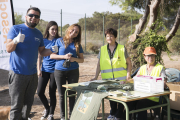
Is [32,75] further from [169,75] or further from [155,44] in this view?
[155,44]

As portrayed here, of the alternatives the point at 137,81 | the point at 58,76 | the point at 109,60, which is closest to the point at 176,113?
the point at 137,81

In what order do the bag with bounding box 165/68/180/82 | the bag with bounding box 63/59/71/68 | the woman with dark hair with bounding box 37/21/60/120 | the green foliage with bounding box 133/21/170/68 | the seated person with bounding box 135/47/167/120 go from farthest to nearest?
the green foliage with bounding box 133/21/170/68
the bag with bounding box 165/68/180/82
the woman with dark hair with bounding box 37/21/60/120
the bag with bounding box 63/59/71/68
the seated person with bounding box 135/47/167/120

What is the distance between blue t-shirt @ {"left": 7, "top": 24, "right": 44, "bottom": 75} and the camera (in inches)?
115

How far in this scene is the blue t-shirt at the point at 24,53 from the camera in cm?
292

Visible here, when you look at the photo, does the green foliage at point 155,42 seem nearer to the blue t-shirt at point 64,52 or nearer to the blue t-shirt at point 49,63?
the blue t-shirt at point 64,52

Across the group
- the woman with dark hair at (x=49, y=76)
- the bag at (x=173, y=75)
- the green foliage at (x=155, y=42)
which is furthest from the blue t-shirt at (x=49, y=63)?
the green foliage at (x=155, y=42)

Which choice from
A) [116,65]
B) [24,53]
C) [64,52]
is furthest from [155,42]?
[24,53]

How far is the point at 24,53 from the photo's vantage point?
2949 mm

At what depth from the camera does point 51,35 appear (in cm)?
418

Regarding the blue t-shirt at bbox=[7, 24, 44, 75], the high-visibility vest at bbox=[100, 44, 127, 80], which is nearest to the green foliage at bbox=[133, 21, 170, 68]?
the high-visibility vest at bbox=[100, 44, 127, 80]

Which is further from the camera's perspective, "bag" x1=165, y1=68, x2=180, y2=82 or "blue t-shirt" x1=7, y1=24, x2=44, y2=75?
"bag" x1=165, y1=68, x2=180, y2=82

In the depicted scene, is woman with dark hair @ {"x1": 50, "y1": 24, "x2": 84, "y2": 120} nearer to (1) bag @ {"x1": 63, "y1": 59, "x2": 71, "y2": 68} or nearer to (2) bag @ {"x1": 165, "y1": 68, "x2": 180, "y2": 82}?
(1) bag @ {"x1": 63, "y1": 59, "x2": 71, "y2": 68}

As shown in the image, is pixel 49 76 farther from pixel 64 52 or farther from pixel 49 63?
pixel 64 52

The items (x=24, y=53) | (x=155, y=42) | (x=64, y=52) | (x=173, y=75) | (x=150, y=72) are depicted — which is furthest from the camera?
(x=155, y=42)
